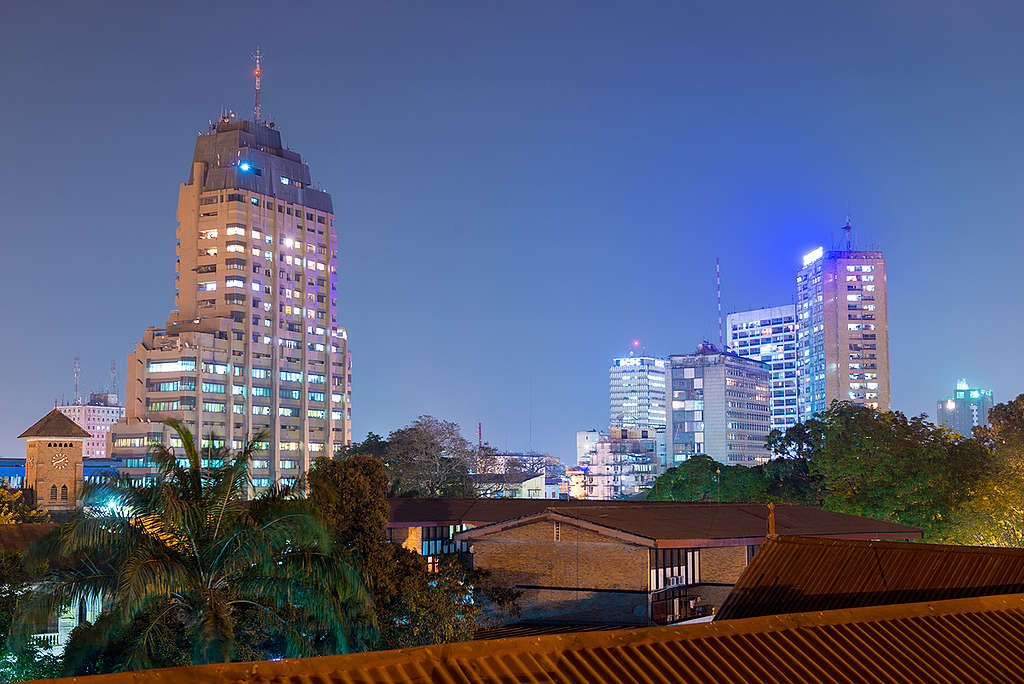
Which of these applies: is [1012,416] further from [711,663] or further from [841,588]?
[711,663]

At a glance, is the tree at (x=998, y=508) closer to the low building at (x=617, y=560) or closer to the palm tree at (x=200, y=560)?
the low building at (x=617, y=560)

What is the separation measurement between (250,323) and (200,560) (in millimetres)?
134816

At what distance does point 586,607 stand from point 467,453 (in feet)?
193

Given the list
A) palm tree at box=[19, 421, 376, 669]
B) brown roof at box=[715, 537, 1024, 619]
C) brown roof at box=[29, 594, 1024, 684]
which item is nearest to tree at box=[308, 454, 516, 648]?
palm tree at box=[19, 421, 376, 669]

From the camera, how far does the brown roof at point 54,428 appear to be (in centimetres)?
8844

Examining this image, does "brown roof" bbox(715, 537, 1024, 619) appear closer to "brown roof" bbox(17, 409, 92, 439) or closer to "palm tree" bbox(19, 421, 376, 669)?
"palm tree" bbox(19, 421, 376, 669)

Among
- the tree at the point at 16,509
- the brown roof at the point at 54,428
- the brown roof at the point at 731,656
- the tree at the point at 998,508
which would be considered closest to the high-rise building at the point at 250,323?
the brown roof at the point at 54,428

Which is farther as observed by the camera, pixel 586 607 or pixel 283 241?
pixel 283 241

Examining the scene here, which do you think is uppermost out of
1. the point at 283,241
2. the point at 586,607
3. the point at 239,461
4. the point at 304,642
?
the point at 283,241

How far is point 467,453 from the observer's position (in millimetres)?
99000

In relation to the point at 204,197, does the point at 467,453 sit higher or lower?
lower

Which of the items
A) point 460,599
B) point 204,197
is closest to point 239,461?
point 460,599

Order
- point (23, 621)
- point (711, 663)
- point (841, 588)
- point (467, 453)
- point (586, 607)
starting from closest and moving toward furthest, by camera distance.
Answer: point (711, 663) < point (841, 588) < point (23, 621) < point (586, 607) < point (467, 453)

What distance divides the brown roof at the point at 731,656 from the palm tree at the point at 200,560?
12.6 metres
